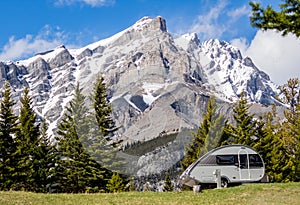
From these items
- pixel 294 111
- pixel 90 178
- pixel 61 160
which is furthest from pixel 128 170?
pixel 294 111

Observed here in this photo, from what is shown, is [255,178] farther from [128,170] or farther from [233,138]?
[233,138]

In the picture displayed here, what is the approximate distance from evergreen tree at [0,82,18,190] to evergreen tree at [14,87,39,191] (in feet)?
1.71

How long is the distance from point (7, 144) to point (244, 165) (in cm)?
2254

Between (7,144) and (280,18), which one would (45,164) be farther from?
(280,18)

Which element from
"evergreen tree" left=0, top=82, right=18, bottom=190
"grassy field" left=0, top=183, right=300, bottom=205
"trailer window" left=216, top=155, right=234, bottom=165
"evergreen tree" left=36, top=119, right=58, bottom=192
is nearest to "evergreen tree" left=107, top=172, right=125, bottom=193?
"evergreen tree" left=36, top=119, right=58, bottom=192

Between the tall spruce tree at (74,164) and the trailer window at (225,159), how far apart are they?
14.8 m

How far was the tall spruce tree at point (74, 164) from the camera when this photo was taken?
3491 cm

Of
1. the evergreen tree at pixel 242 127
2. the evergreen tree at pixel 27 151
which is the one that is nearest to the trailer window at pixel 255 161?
the evergreen tree at pixel 242 127

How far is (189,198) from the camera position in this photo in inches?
645

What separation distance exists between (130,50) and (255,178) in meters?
13.4

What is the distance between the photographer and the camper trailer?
2141 cm

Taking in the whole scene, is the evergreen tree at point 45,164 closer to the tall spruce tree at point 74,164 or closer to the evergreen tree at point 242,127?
the tall spruce tree at point 74,164

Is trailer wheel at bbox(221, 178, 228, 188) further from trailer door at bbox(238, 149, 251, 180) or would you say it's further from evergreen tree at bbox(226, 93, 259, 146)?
evergreen tree at bbox(226, 93, 259, 146)

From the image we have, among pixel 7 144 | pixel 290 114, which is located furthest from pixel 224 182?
pixel 290 114
